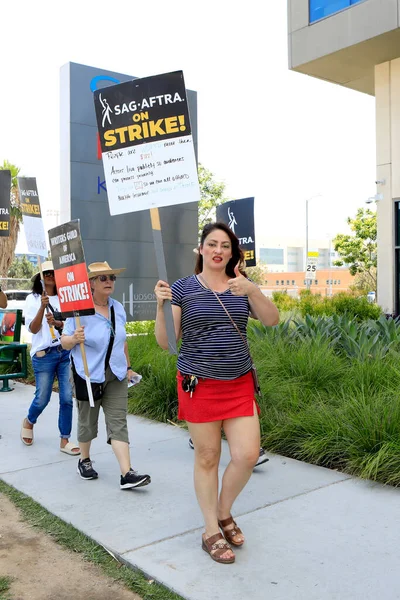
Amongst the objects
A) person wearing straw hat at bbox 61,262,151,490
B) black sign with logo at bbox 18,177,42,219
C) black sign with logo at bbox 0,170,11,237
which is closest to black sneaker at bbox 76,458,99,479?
person wearing straw hat at bbox 61,262,151,490

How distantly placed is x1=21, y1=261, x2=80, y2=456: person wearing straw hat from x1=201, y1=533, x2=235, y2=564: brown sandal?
2665 millimetres

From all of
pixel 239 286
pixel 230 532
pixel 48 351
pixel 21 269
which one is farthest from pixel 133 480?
pixel 21 269

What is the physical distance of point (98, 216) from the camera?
47.4 ft

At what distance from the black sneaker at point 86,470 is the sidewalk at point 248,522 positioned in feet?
0.37

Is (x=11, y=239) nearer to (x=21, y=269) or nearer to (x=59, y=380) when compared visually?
(x=21, y=269)

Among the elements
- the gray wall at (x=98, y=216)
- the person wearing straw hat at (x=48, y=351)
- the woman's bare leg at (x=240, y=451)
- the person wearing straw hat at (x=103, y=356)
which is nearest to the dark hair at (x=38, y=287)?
the person wearing straw hat at (x=48, y=351)

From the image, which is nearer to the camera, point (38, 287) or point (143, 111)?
point (143, 111)

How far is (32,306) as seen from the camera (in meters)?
6.00

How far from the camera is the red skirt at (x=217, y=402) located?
3496 mm

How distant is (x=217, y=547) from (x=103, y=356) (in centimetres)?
192

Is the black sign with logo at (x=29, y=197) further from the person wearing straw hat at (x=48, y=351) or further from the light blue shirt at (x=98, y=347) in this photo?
the light blue shirt at (x=98, y=347)

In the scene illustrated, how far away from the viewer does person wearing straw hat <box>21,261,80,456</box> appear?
5.91 meters

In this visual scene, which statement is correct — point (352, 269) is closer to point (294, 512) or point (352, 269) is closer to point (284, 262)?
point (294, 512)

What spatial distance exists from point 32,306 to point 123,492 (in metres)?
2.15
